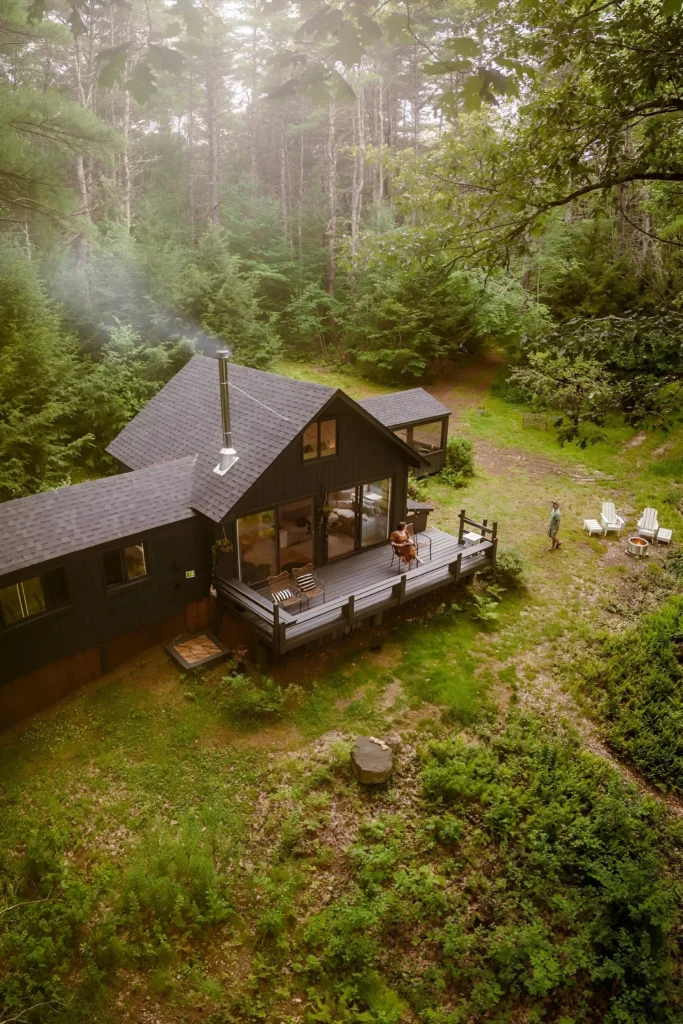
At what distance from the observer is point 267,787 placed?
10.3 metres

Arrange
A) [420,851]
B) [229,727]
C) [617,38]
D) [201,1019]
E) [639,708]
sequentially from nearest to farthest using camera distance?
[617,38] → [201,1019] → [420,851] → [229,727] → [639,708]

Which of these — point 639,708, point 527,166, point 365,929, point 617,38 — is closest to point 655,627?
point 639,708

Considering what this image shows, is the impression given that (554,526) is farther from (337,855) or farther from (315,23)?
(315,23)

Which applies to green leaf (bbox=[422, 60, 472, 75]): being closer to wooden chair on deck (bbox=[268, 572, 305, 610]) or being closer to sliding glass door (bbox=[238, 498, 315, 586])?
sliding glass door (bbox=[238, 498, 315, 586])

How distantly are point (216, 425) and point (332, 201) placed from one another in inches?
937

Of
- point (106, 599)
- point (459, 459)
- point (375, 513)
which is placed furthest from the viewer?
point (459, 459)

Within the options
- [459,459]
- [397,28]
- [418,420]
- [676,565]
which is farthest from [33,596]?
[459,459]

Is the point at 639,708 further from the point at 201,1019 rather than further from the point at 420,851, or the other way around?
the point at 201,1019

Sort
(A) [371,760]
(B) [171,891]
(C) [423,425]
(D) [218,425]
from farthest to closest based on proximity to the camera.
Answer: (C) [423,425] → (D) [218,425] → (A) [371,760] → (B) [171,891]

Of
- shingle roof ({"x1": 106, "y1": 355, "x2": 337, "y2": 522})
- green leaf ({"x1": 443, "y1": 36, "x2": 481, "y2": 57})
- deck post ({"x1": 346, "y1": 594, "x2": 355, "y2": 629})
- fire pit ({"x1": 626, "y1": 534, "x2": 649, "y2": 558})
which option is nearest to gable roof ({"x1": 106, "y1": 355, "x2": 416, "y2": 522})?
shingle roof ({"x1": 106, "y1": 355, "x2": 337, "y2": 522})

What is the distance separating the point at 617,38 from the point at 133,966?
13432 millimetres

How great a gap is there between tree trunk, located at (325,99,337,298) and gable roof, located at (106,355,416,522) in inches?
682

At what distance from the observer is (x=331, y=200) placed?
1294 inches

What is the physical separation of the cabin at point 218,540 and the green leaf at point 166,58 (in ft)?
28.2
